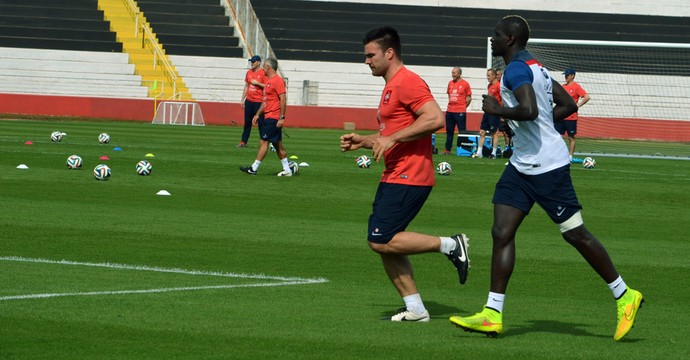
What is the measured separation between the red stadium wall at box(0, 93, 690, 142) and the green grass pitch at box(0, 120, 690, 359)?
23440 mm

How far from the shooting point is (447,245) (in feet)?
27.2

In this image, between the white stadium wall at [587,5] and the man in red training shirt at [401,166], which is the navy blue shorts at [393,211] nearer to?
the man in red training shirt at [401,166]

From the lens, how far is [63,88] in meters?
47.5

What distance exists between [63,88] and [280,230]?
35795mm

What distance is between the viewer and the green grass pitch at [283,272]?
7.25 meters

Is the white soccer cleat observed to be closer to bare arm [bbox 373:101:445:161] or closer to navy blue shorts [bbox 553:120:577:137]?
bare arm [bbox 373:101:445:161]

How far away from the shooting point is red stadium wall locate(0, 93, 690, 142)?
1735 inches

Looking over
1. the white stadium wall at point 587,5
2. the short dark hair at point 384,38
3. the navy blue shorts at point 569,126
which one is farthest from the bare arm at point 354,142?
the white stadium wall at point 587,5

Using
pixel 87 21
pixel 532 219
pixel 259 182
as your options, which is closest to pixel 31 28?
pixel 87 21

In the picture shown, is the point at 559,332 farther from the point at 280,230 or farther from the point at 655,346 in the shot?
the point at 280,230

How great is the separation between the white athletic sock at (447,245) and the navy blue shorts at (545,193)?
1.95 ft

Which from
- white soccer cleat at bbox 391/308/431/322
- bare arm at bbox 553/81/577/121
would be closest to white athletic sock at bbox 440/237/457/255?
white soccer cleat at bbox 391/308/431/322

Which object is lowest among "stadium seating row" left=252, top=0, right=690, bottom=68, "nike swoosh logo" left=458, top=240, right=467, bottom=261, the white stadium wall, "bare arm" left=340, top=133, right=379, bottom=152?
"nike swoosh logo" left=458, top=240, right=467, bottom=261

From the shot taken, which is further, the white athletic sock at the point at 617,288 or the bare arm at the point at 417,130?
the bare arm at the point at 417,130
